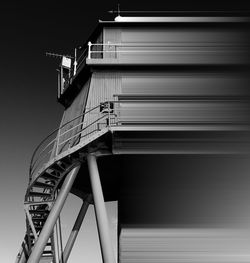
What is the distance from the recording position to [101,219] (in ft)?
34.3

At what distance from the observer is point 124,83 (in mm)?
13320

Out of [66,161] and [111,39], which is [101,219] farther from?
[111,39]

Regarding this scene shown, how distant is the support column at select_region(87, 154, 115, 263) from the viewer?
397 inches

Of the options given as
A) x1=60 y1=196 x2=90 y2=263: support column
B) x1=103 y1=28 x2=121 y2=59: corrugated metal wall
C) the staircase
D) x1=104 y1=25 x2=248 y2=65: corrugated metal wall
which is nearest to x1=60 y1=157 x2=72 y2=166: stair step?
the staircase

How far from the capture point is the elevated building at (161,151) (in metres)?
10.2

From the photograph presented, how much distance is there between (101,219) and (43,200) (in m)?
4.11

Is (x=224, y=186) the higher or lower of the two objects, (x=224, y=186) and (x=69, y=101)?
the lower

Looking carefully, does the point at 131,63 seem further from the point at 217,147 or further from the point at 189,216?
the point at 189,216

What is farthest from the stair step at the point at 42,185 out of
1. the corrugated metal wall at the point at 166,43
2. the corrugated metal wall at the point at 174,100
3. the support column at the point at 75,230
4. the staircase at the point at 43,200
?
the corrugated metal wall at the point at 166,43

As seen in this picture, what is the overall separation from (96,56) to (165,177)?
674 centimetres

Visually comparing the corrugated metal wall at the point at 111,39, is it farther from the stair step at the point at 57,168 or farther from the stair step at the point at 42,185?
the stair step at the point at 42,185

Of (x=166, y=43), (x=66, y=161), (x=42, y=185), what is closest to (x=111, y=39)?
(x=166, y=43)

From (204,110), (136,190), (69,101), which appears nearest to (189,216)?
(136,190)

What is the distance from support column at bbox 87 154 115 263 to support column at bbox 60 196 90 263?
261 inches
